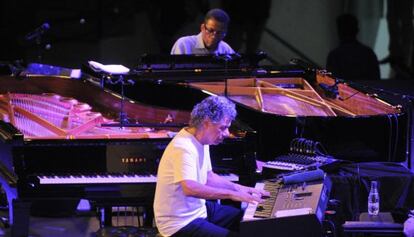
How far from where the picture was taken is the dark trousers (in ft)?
16.5

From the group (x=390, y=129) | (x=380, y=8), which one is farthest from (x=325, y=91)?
(x=380, y=8)

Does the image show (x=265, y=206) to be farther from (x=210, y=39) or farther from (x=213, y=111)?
(x=210, y=39)

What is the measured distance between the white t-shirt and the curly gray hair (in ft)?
0.39

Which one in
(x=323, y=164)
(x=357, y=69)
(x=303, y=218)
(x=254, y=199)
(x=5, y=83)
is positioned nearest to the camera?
(x=303, y=218)

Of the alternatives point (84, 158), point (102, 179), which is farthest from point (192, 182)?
point (84, 158)

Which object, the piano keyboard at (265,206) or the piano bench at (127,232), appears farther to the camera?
the piano bench at (127,232)

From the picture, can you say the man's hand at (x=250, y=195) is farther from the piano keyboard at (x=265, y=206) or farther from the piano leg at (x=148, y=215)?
the piano leg at (x=148, y=215)

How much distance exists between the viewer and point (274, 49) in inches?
443

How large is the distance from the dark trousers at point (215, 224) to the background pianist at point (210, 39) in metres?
2.53

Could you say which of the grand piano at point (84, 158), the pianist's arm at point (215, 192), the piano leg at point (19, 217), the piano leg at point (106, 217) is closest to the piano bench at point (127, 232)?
the grand piano at point (84, 158)

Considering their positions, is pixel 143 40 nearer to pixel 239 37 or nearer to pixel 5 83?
pixel 239 37

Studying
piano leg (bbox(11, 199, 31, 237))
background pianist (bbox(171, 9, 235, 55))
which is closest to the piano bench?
piano leg (bbox(11, 199, 31, 237))

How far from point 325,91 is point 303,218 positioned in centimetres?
270

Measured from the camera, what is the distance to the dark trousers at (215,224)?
16.5 ft
